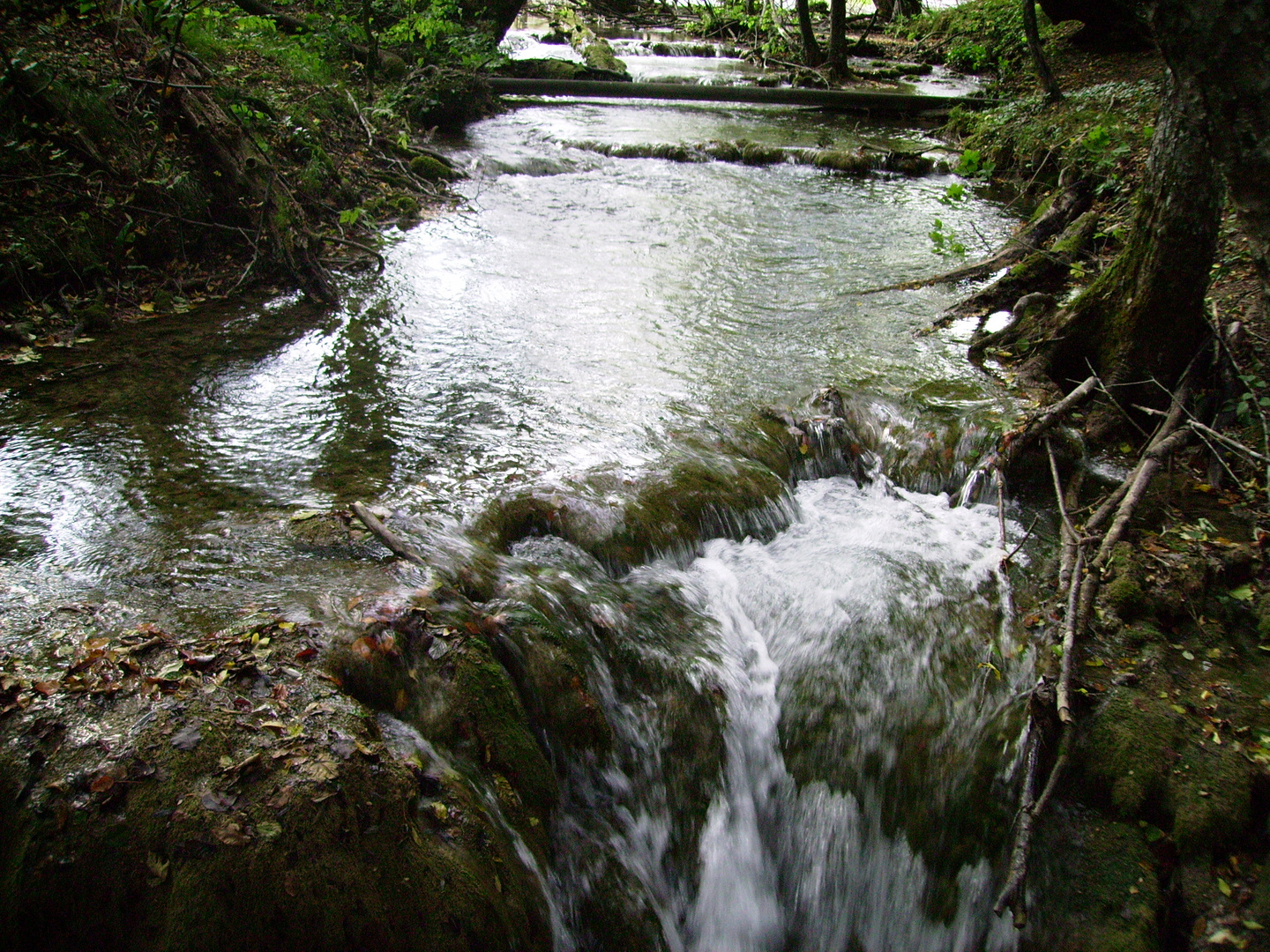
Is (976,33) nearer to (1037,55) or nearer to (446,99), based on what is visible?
(1037,55)

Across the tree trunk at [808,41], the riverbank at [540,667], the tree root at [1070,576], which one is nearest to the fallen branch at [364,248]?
the riverbank at [540,667]

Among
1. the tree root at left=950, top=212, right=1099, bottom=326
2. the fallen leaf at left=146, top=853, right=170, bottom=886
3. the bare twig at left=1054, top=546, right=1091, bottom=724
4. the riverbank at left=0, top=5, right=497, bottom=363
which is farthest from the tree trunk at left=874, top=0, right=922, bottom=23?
the fallen leaf at left=146, top=853, right=170, bottom=886

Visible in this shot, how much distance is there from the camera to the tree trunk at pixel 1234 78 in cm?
232

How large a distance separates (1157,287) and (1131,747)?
10.7 ft

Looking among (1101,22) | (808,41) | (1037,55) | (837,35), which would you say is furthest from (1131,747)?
(808,41)

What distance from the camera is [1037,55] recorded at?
36.7ft

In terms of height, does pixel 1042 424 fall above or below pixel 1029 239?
below

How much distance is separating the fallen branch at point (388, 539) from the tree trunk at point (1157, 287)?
4.87 metres

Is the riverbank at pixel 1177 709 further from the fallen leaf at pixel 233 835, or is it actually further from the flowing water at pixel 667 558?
the fallen leaf at pixel 233 835

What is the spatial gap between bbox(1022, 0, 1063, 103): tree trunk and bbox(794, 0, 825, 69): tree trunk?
9.03 meters

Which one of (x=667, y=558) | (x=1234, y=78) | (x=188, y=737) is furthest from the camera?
(x=667, y=558)

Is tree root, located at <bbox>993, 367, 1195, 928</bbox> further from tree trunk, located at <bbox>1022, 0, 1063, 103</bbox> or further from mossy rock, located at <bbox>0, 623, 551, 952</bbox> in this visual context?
tree trunk, located at <bbox>1022, 0, 1063, 103</bbox>

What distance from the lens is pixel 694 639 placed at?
4.07 m

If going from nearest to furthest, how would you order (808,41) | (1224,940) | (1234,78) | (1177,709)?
(1234,78) → (1224,940) → (1177,709) → (808,41)
